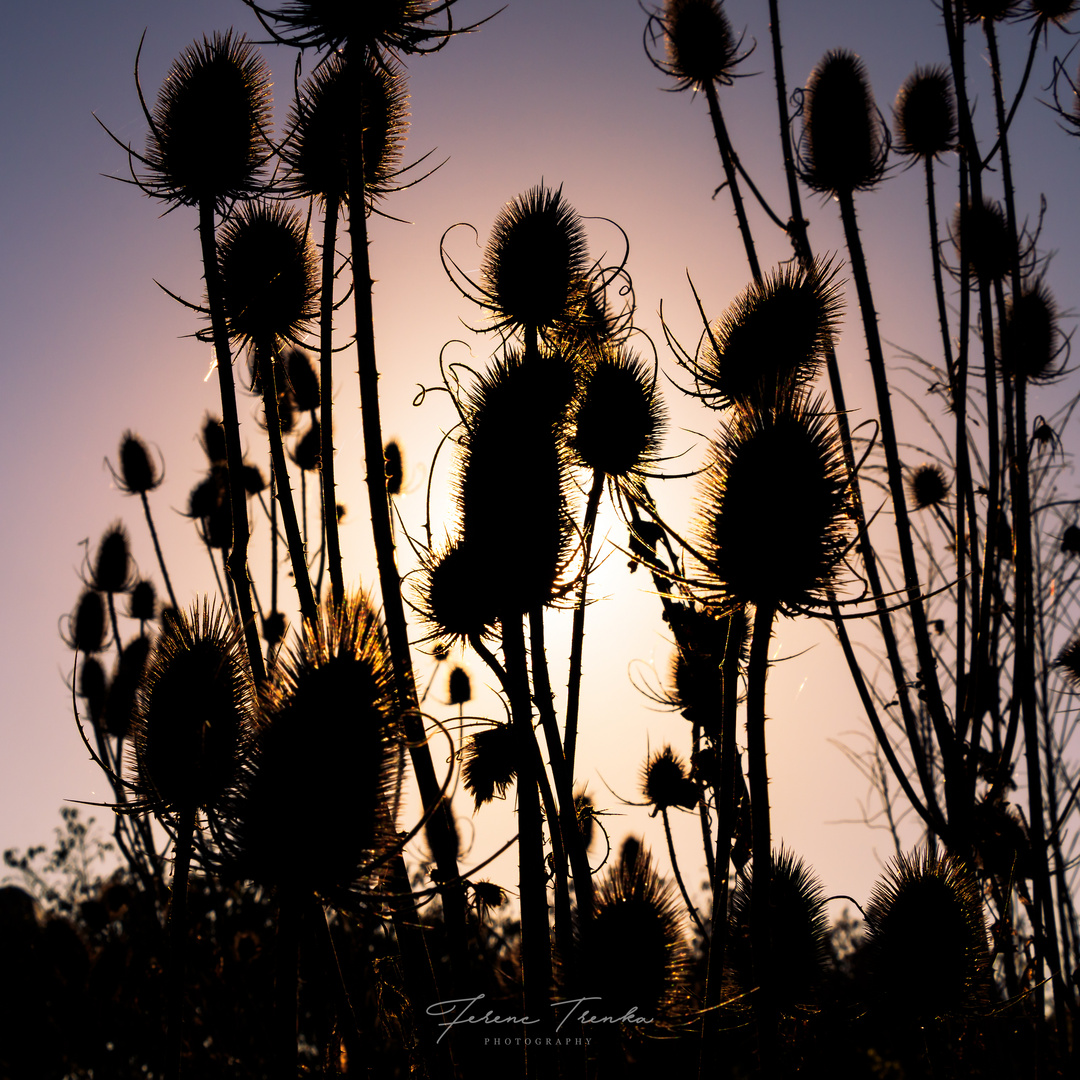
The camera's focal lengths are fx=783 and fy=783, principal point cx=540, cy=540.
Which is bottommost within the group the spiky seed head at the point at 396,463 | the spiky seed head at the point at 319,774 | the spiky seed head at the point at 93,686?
the spiky seed head at the point at 319,774

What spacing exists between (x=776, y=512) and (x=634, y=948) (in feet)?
7.26

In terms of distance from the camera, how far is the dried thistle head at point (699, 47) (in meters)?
6.29

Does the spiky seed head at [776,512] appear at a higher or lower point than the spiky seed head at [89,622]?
lower

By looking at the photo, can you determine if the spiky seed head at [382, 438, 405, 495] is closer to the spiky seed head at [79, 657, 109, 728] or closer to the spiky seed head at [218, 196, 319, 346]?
the spiky seed head at [218, 196, 319, 346]

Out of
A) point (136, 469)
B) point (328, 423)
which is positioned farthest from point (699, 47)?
point (136, 469)

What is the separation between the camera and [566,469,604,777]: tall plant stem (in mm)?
3555

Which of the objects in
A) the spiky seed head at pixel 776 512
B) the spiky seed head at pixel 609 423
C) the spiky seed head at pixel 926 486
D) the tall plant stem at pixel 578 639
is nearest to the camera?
the spiky seed head at pixel 776 512

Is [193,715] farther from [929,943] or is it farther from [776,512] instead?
[929,943]

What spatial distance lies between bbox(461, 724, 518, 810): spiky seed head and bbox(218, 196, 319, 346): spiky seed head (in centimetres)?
310

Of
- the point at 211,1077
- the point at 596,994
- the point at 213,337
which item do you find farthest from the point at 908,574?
the point at 211,1077

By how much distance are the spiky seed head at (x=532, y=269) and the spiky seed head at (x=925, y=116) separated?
3652mm

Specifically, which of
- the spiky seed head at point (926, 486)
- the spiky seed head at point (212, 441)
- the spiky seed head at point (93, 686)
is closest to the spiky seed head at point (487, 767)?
the spiky seed head at point (212, 441)

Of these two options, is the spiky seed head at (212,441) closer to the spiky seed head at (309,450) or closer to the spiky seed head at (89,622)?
the spiky seed head at (309,450)

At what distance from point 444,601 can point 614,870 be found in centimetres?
176
